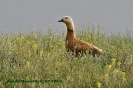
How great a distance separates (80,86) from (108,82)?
48 cm

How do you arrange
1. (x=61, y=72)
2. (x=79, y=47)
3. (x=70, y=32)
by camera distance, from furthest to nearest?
(x=70, y=32) → (x=79, y=47) → (x=61, y=72)

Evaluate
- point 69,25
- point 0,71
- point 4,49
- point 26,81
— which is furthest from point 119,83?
point 69,25

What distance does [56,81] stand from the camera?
5805mm

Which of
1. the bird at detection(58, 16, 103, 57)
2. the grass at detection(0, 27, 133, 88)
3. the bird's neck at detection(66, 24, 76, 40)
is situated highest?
the bird's neck at detection(66, 24, 76, 40)

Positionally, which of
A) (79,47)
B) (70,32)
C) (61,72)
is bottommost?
(61,72)

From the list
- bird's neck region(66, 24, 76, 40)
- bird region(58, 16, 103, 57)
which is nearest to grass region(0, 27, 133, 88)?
bird region(58, 16, 103, 57)

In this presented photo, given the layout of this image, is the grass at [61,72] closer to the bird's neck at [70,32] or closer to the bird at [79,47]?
the bird at [79,47]

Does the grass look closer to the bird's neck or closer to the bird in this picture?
the bird

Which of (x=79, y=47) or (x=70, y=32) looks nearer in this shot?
(x=79, y=47)

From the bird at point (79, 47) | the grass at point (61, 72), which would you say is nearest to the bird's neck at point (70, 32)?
the bird at point (79, 47)

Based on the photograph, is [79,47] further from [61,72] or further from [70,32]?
[61,72]

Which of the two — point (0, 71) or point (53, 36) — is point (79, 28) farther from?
point (0, 71)

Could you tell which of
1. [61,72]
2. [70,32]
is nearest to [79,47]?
[70,32]

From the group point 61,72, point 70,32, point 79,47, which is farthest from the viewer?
point 70,32
